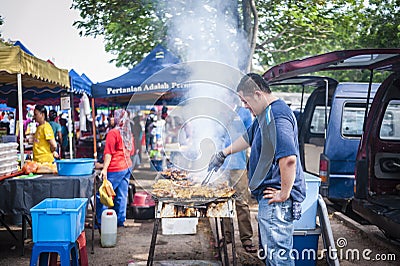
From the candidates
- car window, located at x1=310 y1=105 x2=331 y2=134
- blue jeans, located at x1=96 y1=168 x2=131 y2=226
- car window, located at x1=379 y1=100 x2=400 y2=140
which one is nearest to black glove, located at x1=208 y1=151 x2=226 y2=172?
blue jeans, located at x1=96 y1=168 x2=131 y2=226

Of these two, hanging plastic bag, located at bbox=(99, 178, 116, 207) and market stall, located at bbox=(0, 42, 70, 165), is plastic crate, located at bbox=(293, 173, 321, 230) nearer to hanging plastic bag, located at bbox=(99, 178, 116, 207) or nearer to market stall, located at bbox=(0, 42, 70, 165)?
hanging plastic bag, located at bbox=(99, 178, 116, 207)

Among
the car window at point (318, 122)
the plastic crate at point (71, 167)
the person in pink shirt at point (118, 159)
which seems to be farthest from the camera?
the car window at point (318, 122)

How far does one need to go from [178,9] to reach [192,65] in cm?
174

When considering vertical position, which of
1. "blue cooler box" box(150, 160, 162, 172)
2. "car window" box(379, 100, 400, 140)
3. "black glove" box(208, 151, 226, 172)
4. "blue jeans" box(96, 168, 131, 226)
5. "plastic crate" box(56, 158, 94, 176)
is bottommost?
"blue jeans" box(96, 168, 131, 226)

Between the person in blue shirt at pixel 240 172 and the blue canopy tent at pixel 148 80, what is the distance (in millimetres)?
2641

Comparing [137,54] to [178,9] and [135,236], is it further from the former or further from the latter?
[135,236]

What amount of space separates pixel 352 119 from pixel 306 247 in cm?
309

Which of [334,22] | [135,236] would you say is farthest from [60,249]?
[334,22]

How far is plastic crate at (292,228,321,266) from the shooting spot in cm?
410

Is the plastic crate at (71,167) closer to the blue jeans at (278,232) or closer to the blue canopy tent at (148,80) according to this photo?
the blue jeans at (278,232)

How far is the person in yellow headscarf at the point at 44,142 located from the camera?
611cm

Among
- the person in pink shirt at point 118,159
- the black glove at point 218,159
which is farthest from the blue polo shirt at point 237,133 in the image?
the person in pink shirt at point 118,159

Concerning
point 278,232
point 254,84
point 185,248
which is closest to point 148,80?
point 185,248

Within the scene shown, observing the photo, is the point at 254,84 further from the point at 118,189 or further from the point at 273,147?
the point at 118,189
